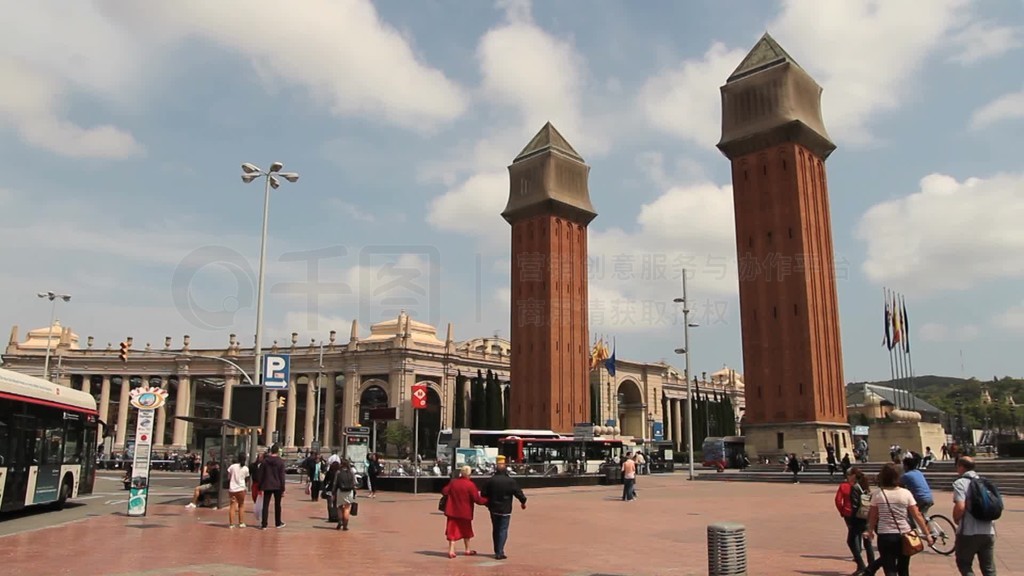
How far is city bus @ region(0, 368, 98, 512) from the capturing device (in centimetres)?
1645

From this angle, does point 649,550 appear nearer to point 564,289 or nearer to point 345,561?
point 345,561

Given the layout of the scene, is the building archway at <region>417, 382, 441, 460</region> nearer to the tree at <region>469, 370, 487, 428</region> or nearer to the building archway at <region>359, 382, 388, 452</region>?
the building archway at <region>359, 382, 388, 452</region>

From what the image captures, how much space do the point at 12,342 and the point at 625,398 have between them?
77823mm

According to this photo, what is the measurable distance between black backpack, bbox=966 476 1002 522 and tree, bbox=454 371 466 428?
8208 cm

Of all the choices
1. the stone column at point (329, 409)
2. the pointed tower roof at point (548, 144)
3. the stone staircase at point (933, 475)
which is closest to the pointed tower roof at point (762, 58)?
the pointed tower roof at point (548, 144)

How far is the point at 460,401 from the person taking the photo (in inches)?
3590

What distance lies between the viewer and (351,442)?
1303 inches

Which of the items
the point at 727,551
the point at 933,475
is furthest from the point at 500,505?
the point at 933,475

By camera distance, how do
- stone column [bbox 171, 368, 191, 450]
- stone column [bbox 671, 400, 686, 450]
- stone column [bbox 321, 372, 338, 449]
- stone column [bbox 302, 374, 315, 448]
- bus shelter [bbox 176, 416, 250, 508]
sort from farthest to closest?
stone column [bbox 671, 400, 686, 450] < stone column [bbox 171, 368, 191, 450] < stone column [bbox 321, 372, 338, 449] < stone column [bbox 302, 374, 315, 448] < bus shelter [bbox 176, 416, 250, 508]

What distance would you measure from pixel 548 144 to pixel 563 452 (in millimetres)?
33983

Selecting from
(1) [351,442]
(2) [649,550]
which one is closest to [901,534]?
(2) [649,550]

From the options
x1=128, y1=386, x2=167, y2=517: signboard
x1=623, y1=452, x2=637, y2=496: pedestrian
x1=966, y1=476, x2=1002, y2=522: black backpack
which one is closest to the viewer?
x1=966, y1=476, x2=1002, y2=522: black backpack

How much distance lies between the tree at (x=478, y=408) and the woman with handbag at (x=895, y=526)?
76.0 metres

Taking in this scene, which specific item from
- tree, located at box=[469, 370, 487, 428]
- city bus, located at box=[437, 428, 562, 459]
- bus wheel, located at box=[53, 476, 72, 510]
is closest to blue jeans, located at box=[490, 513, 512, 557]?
bus wheel, located at box=[53, 476, 72, 510]
